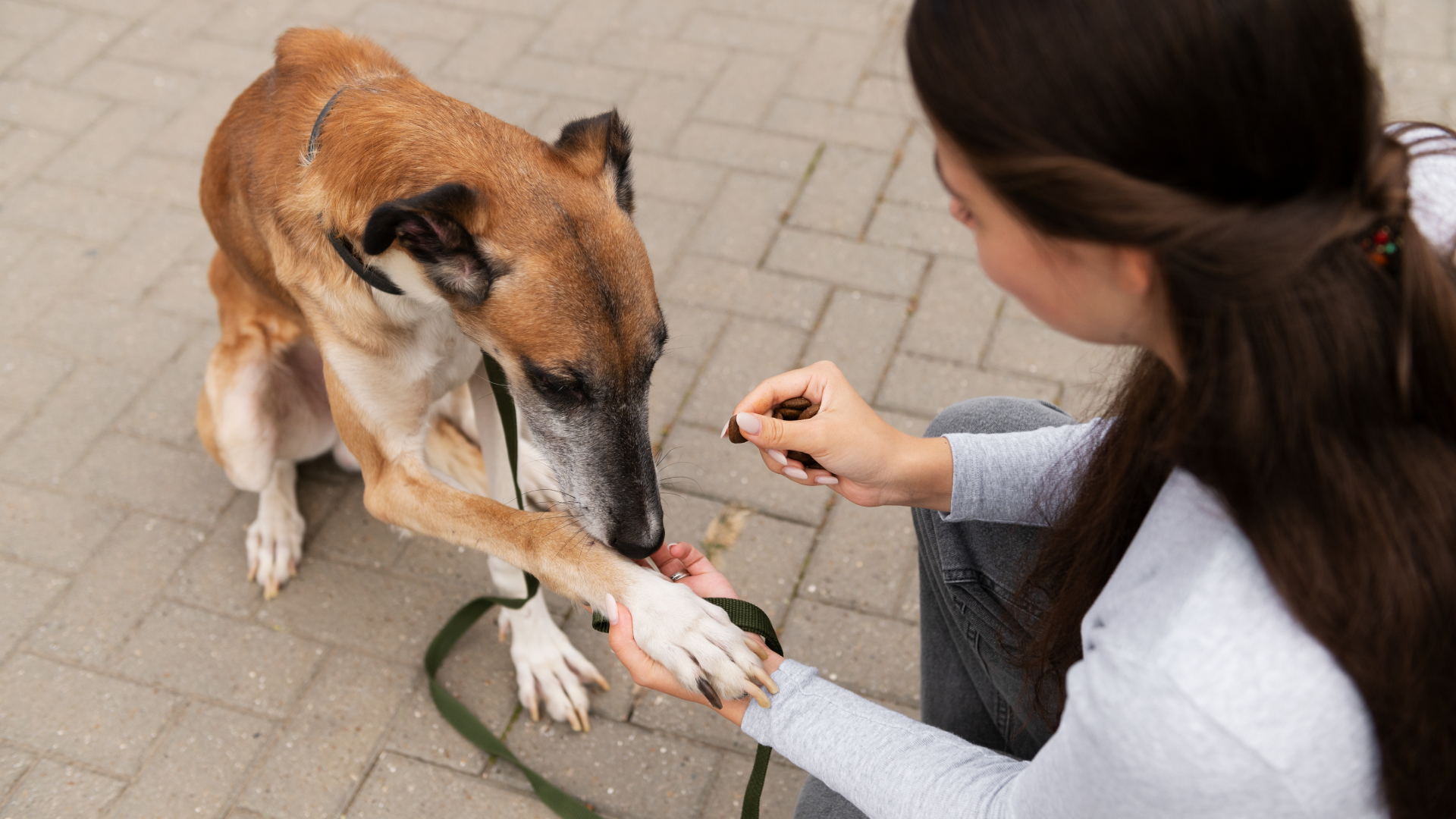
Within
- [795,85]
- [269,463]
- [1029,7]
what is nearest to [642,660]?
[1029,7]

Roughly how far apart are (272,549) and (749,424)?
6.83 ft

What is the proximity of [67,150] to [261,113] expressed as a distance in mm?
2920

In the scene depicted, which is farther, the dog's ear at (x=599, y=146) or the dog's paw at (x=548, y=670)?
the dog's paw at (x=548, y=670)

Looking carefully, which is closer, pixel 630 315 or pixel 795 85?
pixel 630 315

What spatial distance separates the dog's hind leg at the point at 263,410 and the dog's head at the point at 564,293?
123 cm

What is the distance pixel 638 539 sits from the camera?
249cm

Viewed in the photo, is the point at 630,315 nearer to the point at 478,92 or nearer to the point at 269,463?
the point at 269,463

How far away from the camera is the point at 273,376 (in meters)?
3.45

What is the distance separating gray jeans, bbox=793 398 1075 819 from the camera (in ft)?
7.61

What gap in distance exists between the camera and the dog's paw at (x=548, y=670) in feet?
10.2

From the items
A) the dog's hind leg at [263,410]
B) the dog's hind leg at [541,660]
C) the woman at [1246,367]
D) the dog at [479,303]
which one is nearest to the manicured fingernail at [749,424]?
the dog at [479,303]

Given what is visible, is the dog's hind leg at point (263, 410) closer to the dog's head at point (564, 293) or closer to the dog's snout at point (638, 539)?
the dog's head at point (564, 293)

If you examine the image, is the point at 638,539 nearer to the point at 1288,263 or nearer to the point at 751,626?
the point at 751,626

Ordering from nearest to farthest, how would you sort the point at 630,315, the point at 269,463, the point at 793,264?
the point at 630,315
the point at 269,463
the point at 793,264
